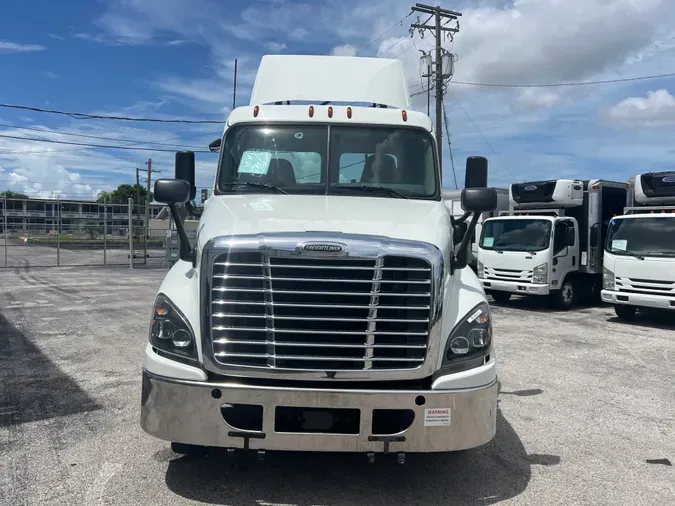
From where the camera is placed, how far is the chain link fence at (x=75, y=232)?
2209 cm

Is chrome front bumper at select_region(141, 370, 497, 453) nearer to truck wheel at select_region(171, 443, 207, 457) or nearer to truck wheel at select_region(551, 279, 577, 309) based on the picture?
truck wheel at select_region(171, 443, 207, 457)

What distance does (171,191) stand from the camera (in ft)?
14.5

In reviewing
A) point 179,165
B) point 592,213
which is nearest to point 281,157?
point 179,165

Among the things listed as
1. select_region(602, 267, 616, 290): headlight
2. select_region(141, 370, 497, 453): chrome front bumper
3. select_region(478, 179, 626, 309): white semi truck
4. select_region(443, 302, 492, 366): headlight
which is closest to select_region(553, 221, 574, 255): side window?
select_region(478, 179, 626, 309): white semi truck

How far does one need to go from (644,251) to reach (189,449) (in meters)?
10.4

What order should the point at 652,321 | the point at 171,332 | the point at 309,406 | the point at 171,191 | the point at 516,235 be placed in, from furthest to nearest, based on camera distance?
the point at 516,235, the point at 652,321, the point at 171,191, the point at 171,332, the point at 309,406

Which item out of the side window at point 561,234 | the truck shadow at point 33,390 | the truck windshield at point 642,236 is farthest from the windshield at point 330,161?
the side window at point 561,234

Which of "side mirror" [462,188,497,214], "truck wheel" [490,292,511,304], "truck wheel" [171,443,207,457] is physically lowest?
"truck wheel" [490,292,511,304]

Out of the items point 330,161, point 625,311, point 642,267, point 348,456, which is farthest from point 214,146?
point 625,311

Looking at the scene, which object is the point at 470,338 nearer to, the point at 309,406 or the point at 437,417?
the point at 437,417

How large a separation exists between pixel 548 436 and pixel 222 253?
3327mm

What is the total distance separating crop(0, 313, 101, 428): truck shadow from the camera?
5.16 m

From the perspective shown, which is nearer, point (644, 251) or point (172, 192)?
point (172, 192)

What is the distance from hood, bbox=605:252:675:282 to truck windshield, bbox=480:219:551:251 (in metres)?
1.68
